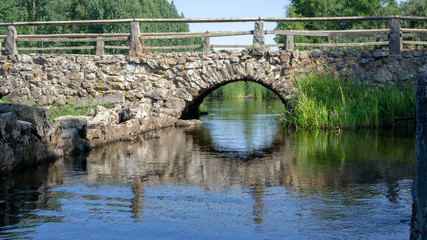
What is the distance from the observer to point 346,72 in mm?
14914

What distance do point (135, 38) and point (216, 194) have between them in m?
10.5

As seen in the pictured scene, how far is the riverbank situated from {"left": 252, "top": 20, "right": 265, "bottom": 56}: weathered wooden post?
3868 mm

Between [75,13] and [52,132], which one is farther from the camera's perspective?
[75,13]

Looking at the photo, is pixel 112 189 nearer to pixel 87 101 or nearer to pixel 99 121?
pixel 99 121

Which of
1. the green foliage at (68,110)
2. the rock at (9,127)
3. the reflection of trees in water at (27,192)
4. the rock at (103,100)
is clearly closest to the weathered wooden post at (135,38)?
the rock at (103,100)

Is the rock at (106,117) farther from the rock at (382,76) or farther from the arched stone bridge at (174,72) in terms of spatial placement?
the rock at (382,76)

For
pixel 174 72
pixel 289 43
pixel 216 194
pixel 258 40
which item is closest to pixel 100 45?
pixel 174 72

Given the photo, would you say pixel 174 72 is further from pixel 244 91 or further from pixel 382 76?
pixel 244 91

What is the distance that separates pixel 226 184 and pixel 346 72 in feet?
31.2

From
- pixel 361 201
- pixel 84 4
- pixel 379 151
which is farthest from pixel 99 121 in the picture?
pixel 84 4

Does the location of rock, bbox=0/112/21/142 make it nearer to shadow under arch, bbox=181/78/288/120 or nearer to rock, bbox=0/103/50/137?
rock, bbox=0/103/50/137

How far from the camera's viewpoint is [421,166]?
2869mm

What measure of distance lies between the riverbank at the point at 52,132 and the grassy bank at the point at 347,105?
14.8ft

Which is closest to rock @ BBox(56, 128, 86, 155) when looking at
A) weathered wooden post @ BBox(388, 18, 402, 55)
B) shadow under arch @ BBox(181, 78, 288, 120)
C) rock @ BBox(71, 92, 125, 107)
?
rock @ BBox(71, 92, 125, 107)
